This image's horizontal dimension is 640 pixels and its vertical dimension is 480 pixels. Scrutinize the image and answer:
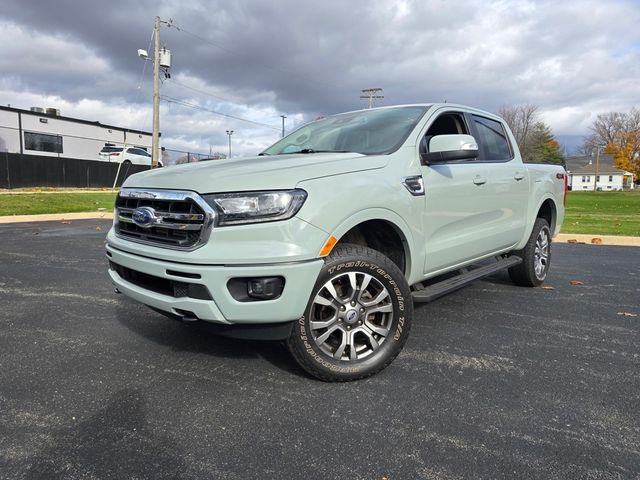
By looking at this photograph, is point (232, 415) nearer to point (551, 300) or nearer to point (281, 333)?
point (281, 333)

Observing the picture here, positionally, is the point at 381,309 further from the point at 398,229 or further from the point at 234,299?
the point at 234,299

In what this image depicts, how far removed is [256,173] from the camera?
104 inches

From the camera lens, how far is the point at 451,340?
367 centimetres

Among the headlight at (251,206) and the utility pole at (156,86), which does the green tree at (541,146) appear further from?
the headlight at (251,206)

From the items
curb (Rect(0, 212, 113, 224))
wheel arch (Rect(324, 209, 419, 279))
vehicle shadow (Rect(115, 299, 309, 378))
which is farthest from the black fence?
wheel arch (Rect(324, 209, 419, 279))

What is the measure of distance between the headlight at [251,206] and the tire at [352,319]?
1.42 feet

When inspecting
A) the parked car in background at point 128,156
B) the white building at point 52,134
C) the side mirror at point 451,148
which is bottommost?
the side mirror at point 451,148

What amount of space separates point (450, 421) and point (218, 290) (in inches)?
56.2

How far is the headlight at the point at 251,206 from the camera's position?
2.52 metres

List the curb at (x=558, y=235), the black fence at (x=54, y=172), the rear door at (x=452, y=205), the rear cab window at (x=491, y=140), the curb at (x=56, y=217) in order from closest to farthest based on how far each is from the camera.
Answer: the rear door at (x=452, y=205) < the rear cab window at (x=491, y=140) < the curb at (x=558, y=235) < the curb at (x=56, y=217) < the black fence at (x=54, y=172)

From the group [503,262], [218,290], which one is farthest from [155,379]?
[503,262]

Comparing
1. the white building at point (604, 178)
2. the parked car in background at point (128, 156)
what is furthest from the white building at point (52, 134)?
the white building at point (604, 178)

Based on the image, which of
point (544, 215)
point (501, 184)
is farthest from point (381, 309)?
point (544, 215)

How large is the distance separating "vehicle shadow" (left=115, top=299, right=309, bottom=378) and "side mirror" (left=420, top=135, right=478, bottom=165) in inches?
68.0
